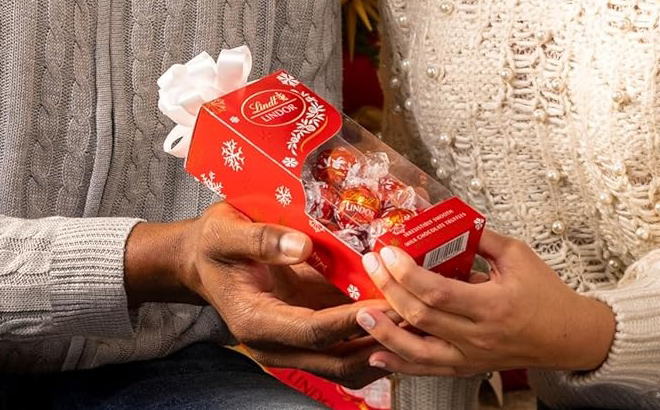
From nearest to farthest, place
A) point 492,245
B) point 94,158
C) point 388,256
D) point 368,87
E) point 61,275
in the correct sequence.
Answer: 1. point 388,256
2. point 492,245
3. point 61,275
4. point 94,158
5. point 368,87

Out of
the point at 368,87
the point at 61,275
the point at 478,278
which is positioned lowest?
the point at 368,87

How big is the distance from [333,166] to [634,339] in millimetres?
316

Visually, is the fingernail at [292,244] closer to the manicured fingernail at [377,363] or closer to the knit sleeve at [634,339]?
the manicured fingernail at [377,363]

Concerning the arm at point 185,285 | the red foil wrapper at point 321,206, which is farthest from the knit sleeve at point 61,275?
the red foil wrapper at point 321,206

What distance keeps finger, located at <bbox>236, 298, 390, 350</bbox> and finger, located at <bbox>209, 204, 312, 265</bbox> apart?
0.14ft

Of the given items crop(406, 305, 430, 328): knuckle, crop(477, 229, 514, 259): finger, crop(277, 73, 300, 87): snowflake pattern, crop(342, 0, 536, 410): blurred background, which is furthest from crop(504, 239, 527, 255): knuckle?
crop(342, 0, 536, 410): blurred background

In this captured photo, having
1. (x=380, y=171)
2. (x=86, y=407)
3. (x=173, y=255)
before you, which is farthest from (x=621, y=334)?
(x=86, y=407)

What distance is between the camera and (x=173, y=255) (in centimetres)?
86

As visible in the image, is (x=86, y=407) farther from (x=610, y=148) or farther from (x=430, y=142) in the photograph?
(x=610, y=148)

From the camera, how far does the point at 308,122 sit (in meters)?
0.77

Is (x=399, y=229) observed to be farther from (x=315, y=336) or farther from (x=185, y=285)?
(x=185, y=285)

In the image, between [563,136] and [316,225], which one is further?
[563,136]

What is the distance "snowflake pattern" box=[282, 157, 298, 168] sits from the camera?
73cm

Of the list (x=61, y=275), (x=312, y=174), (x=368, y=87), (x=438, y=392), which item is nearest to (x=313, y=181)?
(x=312, y=174)
